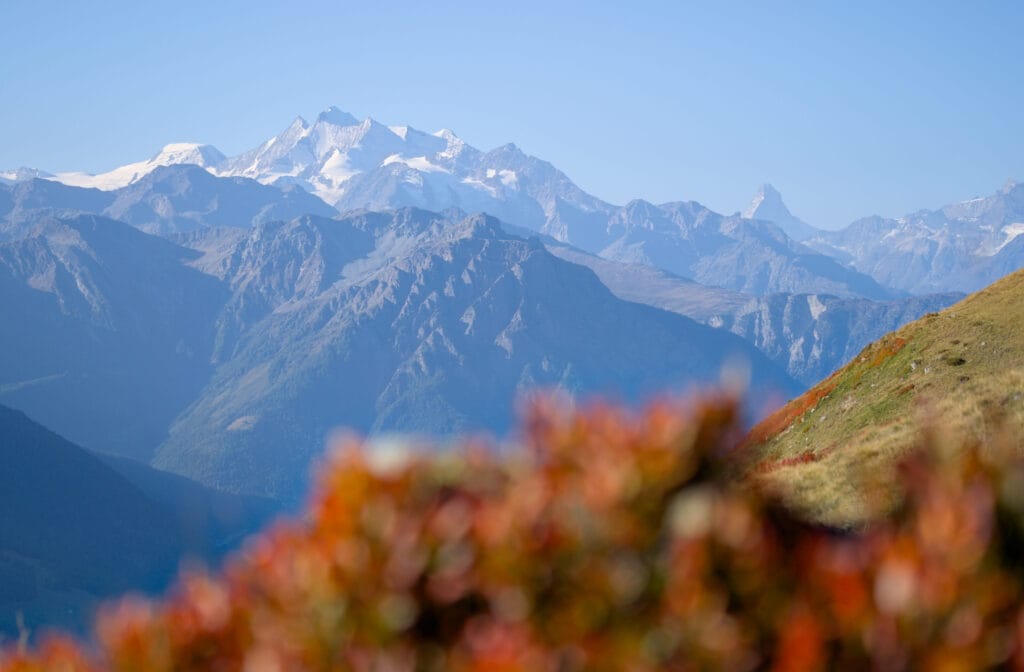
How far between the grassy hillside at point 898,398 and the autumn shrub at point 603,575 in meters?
12.7

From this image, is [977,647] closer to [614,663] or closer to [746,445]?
[614,663]

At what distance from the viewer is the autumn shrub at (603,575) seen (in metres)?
4.98

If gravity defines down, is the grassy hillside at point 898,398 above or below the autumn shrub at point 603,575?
below

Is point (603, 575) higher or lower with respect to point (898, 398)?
higher

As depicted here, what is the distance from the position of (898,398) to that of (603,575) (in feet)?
127

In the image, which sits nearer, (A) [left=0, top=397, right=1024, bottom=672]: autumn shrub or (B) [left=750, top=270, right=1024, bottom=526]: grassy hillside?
(A) [left=0, top=397, right=1024, bottom=672]: autumn shrub

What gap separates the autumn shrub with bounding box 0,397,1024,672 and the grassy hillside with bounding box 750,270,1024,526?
41.6 ft

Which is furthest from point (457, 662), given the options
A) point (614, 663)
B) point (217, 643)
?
point (217, 643)

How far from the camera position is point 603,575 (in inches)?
214

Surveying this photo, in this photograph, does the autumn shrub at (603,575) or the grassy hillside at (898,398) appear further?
the grassy hillside at (898,398)

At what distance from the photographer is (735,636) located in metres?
5.10

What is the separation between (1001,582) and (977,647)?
18.0 inches

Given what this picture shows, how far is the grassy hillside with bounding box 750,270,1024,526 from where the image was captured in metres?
24.2

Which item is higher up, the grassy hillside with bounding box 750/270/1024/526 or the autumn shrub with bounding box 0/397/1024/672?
the autumn shrub with bounding box 0/397/1024/672
